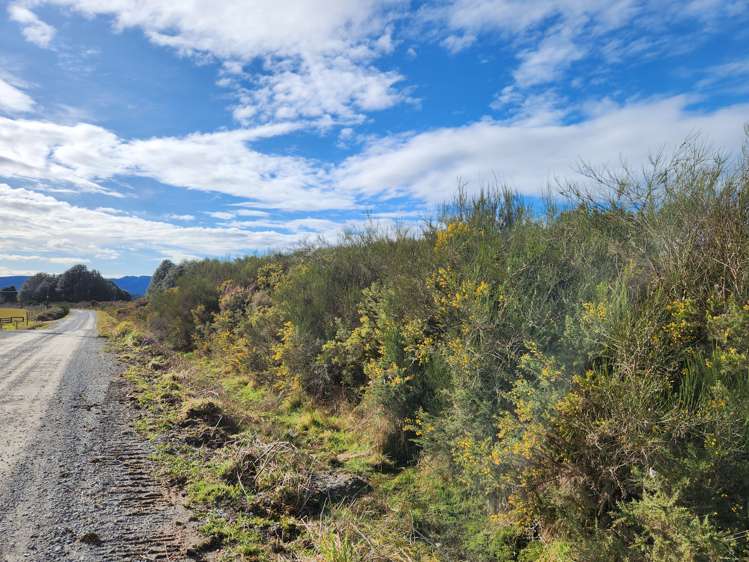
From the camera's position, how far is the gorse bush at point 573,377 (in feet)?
10.2

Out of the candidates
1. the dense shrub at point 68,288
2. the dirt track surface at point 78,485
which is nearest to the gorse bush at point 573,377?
the dirt track surface at point 78,485

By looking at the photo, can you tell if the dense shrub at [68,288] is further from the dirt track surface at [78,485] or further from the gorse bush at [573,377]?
the gorse bush at [573,377]

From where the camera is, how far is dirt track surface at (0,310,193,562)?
3.87 metres

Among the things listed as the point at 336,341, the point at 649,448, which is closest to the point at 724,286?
the point at 649,448

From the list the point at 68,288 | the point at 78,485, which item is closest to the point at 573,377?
the point at 78,485

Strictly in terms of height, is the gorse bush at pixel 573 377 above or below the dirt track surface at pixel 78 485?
above

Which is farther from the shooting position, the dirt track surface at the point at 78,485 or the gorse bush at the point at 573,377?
the dirt track surface at the point at 78,485

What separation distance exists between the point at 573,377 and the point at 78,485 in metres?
5.36

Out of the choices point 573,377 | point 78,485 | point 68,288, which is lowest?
point 78,485

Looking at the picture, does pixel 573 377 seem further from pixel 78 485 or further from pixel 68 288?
pixel 68 288

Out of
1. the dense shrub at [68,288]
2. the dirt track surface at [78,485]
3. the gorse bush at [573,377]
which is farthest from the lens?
the dense shrub at [68,288]

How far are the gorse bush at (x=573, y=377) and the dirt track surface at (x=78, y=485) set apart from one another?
192 centimetres

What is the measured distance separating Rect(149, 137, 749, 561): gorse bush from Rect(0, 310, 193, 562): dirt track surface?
1923 mm

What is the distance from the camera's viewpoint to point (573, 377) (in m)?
3.71
